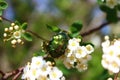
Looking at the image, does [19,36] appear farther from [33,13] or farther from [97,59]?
[33,13]

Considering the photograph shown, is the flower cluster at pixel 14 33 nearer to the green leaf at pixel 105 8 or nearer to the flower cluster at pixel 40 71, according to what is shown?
the flower cluster at pixel 40 71

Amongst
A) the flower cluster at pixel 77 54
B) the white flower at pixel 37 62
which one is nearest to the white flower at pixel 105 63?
the flower cluster at pixel 77 54

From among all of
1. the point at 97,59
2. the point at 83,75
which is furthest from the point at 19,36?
the point at 83,75

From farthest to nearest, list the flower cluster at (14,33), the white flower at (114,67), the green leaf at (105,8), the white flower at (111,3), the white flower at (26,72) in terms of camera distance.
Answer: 1. the green leaf at (105,8)
2. the white flower at (111,3)
3. the flower cluster at (14,33)
4. the white flower at (26,72)
5. the white flower at (114,67)

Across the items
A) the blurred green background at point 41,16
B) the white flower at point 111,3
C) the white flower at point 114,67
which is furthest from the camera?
the blurred green background at point 41,16

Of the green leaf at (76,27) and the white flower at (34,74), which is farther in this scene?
the green leaf at (76,27)

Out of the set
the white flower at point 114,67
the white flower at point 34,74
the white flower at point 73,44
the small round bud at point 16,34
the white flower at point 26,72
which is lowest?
the white flower at point 114,67

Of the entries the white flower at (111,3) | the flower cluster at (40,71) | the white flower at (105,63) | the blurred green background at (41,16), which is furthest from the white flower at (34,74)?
the blurred green background at (41,16)

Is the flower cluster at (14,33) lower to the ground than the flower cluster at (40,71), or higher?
higher
